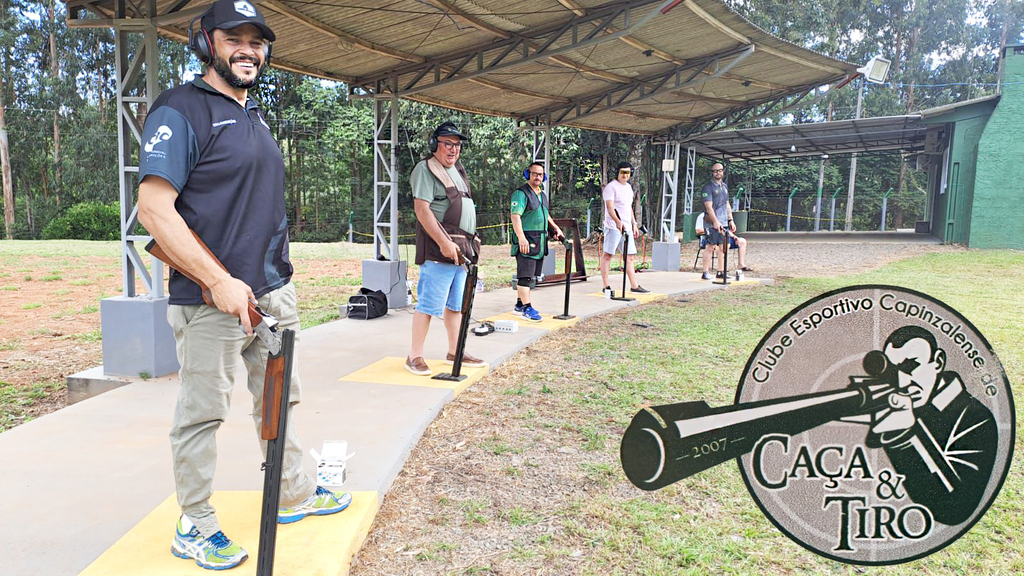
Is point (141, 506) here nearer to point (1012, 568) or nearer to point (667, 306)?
point (1012, 568)

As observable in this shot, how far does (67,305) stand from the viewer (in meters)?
8.75

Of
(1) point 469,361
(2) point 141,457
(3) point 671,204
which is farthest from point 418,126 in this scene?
(2) point 141,457

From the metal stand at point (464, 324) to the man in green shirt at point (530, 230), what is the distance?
2.48 meters

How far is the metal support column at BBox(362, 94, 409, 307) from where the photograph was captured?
7.93 metres

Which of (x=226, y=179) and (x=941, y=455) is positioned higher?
(x=226, y=179)

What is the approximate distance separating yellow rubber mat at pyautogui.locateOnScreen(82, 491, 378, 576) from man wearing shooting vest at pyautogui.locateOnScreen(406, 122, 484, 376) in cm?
202

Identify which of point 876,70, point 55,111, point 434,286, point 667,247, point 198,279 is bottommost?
point 434,286

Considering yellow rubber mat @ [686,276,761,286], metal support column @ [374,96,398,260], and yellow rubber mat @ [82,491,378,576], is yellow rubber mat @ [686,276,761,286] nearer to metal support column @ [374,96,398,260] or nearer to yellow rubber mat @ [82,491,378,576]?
metal support column @ [374,96,398,260]

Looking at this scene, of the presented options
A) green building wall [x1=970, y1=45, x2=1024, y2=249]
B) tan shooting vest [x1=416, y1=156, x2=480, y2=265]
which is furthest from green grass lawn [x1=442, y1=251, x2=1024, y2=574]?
green building wall [x1=970, y1=45, x2=1024, y2=249]

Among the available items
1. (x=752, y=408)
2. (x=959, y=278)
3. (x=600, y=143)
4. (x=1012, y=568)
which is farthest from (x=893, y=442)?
(x=600, y=143)

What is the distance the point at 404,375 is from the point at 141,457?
1901 millimetres

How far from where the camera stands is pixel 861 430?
93cm

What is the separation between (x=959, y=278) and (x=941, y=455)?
12.8 metres

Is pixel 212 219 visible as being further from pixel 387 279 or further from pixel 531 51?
pixel 531 51
